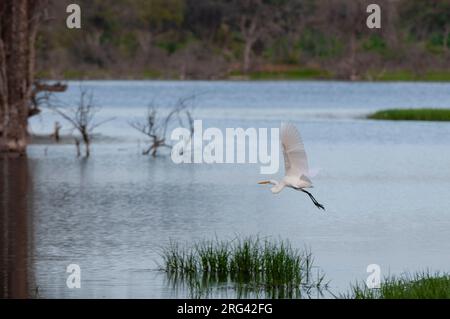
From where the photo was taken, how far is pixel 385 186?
1215 inches

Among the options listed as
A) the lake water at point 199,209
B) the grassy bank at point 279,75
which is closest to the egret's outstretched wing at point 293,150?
the lake water at point 199,209

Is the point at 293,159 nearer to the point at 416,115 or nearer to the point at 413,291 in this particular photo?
the point at 413,291

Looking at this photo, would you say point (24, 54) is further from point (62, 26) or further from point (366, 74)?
point (366, 74)

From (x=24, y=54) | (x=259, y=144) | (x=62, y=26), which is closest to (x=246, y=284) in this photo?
(x=24, y=54)

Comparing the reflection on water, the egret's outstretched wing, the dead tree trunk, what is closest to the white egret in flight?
the egret's outstretched wing

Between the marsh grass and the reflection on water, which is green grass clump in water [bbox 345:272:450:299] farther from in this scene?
the reflection on water

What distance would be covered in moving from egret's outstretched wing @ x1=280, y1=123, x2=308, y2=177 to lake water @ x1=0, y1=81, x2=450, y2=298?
0.23 meters

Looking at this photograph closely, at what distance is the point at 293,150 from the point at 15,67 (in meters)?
19.8

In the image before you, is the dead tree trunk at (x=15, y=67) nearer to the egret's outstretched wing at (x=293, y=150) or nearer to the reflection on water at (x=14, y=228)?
the reflection on water at (x=14, y=228)

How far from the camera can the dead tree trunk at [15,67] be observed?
1341 inches

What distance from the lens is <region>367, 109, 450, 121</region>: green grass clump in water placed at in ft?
182

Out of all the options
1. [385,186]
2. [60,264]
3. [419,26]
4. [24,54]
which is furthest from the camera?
[419,26]

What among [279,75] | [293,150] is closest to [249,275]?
[293,150]
